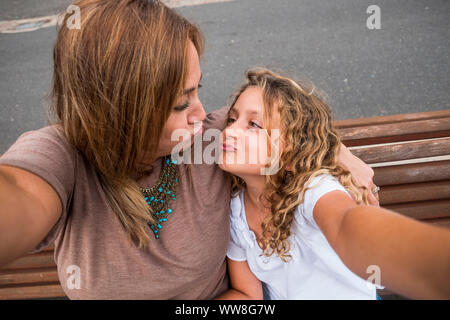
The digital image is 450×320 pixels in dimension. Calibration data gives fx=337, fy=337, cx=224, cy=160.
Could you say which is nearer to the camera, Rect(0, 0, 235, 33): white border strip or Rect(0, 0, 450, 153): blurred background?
Rect(0, 0, 450, 153): blurred background

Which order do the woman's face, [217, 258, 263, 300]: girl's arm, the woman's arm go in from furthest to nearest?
[217, 258, 263, 300]: girl's arm, the woman's face, the woman's arm

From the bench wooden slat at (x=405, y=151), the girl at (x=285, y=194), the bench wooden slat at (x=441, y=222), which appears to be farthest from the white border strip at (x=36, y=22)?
the bench wooden slat at (x=441, y=222)

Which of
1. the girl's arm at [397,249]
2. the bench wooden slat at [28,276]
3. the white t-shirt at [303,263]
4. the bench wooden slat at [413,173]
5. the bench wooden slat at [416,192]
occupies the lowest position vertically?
the bench wooden slat at [28,276]

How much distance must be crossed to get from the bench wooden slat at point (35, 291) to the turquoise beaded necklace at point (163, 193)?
3.03 ft

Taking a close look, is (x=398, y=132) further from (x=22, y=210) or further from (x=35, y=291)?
(x=35, y=291)

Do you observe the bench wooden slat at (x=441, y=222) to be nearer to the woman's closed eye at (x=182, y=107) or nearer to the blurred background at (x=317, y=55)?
the woman's closed eye at (x=182, y=107)

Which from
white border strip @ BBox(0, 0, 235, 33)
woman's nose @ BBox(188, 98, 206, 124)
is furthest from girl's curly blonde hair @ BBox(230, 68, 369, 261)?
white border strip @ BBox(0, 0, 235, 33)

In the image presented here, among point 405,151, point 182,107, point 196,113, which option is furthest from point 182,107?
point 405,151

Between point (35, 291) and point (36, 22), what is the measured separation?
462cm

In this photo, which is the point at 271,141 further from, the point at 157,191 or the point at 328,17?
the point at 328,17

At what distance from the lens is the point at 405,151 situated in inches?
64.7

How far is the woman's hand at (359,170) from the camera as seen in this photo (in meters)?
1.46

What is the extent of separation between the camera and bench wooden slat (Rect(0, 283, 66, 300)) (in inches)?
72.4

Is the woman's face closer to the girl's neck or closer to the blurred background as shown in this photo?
the girl's neck
